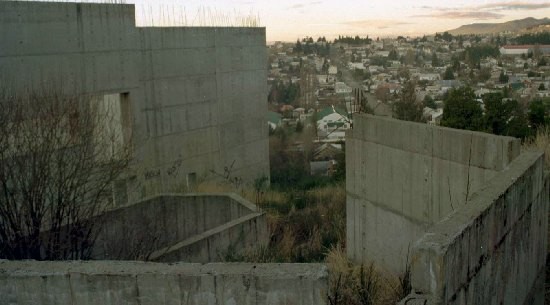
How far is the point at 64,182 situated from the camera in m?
6.80

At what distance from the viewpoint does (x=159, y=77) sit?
1498 cm

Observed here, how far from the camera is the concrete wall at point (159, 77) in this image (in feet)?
38.5

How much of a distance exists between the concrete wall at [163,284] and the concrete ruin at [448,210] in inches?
29.4

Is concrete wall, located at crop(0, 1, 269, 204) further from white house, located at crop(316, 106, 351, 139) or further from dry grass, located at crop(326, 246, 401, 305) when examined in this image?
white house, located at crop(316, 106, 351, 139)

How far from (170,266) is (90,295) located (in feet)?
1.83

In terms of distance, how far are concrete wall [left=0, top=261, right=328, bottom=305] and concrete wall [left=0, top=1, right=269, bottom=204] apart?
24.1 ft

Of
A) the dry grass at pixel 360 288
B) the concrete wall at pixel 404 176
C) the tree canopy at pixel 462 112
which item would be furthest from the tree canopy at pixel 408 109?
the dry grass at pixel 360 288

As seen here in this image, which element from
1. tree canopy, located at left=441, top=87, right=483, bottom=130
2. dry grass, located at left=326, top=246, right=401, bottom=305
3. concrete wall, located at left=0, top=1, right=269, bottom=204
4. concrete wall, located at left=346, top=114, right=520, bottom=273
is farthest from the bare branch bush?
tree canopy, located at left=441, top=87, right=483, bottom=130

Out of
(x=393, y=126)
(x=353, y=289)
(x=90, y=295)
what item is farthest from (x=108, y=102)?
(x=90, y=295)

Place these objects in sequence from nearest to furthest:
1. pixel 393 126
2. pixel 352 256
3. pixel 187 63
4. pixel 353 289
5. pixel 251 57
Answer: pixel 353 289, pixel 393 126, pixel 352 256, pixel 187 63, pixel 251 57

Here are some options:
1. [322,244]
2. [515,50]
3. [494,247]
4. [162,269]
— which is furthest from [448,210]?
[515,50]

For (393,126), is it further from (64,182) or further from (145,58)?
(145,58)

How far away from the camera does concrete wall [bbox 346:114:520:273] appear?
21.6 feet

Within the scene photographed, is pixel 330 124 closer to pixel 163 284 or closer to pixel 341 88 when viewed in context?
pixel 341 88
